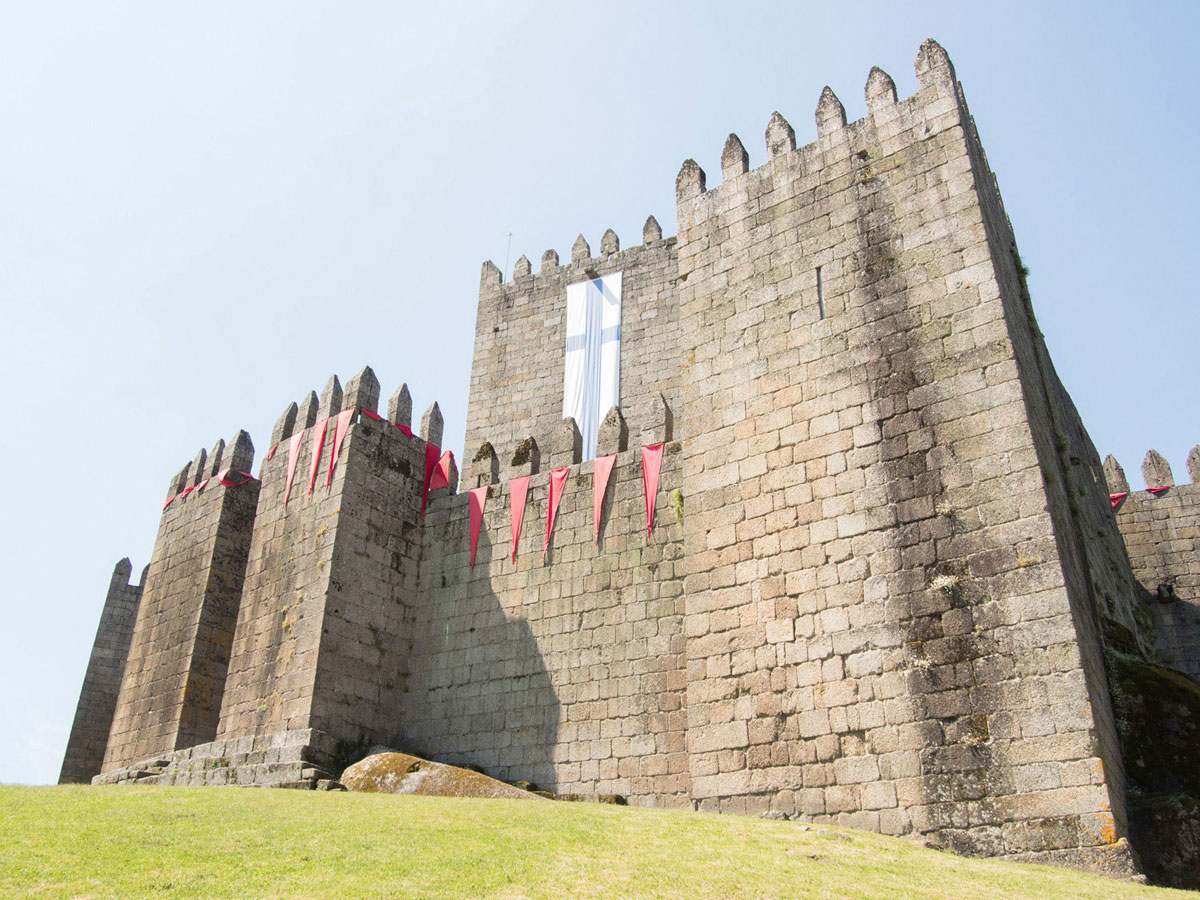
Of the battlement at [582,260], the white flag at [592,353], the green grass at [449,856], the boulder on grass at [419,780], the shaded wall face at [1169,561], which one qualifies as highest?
the battlement at [582,260]

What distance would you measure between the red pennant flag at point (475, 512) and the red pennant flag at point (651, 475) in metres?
2.92

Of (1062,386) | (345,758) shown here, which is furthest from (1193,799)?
(345,758)

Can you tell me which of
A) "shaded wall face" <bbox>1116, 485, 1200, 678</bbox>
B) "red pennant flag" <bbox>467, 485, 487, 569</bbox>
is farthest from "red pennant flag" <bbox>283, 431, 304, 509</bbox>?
"shaded wall face" <bbox>1116, 485, 1200, 678</bbox>

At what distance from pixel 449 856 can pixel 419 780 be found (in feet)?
15.7

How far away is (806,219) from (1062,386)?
5736 mm

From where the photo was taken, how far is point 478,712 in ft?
45.0

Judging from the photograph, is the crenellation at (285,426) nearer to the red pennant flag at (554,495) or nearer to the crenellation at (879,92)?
the red pennant flag at (554,495)

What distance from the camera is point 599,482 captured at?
1416 centimetres

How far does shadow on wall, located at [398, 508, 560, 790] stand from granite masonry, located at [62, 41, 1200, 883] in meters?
0.05

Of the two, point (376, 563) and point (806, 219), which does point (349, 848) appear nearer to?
point (376, 563)

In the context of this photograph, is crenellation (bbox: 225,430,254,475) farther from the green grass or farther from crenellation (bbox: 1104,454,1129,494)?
crenellation (bbox: 1104,454,1129,494)

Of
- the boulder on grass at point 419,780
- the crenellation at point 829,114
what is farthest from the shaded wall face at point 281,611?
the crenellation at point 829,114

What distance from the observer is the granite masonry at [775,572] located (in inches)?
355

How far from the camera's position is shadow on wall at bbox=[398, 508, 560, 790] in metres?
13.1
